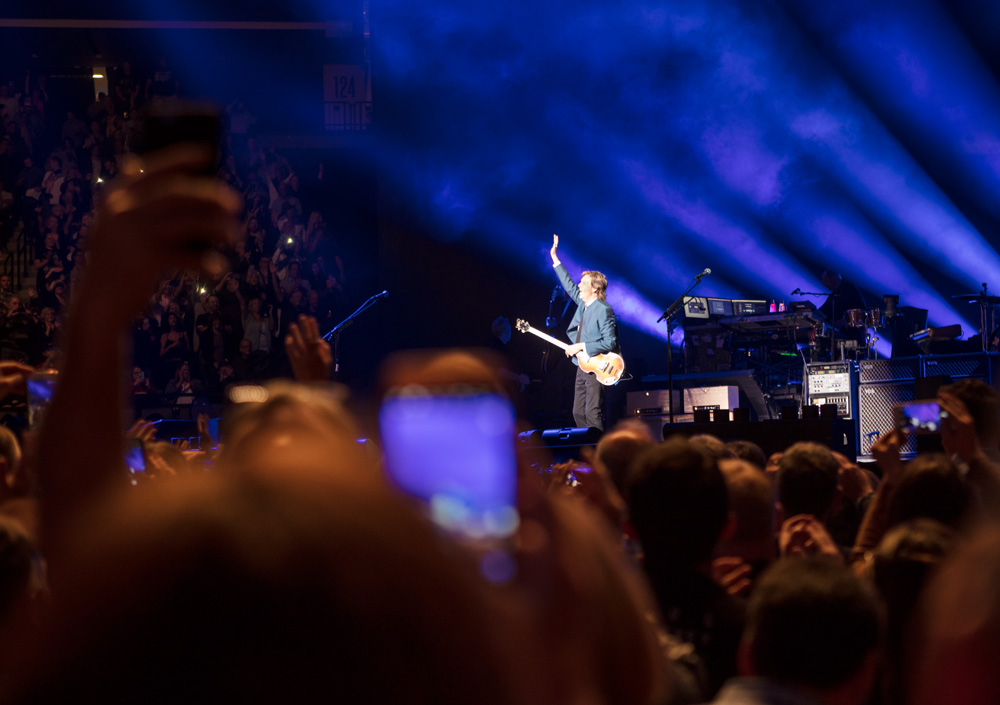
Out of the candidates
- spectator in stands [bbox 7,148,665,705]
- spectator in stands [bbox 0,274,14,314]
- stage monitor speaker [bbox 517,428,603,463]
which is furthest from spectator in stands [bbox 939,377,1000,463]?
spectator in stands [bbox 0,274,14,314]

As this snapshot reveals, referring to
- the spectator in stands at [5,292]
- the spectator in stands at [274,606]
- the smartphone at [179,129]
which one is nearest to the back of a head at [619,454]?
the smartphone at [179,129]

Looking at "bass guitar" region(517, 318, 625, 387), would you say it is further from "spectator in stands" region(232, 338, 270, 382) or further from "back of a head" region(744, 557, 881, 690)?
"back of a head" region(744, 557, 881, 690)

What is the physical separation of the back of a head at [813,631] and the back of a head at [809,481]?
1.45 m

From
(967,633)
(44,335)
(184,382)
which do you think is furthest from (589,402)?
(967,633)

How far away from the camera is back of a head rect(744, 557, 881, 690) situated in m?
1.34

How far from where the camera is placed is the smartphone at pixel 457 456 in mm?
813

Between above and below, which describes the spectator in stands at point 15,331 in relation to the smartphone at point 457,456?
above

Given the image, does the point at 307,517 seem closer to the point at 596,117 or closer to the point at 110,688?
the point at 110,688

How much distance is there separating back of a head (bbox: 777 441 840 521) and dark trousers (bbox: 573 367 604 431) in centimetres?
683

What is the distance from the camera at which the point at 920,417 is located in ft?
10.6

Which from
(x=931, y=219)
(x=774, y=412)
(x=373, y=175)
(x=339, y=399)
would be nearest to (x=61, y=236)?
(x=373, y=175)

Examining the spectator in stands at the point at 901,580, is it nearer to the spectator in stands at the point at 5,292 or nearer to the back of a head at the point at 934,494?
the back of a head at the point at 934,494

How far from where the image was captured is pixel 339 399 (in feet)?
4.64

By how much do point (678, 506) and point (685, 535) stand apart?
6 centimetres
